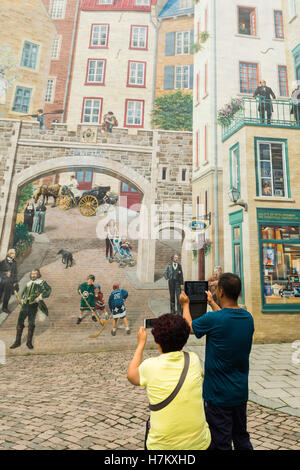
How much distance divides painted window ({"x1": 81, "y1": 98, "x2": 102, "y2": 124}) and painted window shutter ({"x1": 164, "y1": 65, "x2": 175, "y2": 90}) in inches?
86.8

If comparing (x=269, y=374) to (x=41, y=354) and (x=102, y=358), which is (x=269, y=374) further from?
(x=41, y=354)

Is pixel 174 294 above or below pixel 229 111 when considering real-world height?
below

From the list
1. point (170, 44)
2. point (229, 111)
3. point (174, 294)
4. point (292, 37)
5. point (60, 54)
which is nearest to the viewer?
point (174, 294)

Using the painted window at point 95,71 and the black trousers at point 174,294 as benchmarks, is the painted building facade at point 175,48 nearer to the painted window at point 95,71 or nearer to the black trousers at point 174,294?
the painted window at point 95,71

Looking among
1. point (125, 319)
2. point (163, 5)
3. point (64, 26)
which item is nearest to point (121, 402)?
point (125, 319)

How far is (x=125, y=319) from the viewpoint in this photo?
272 inches

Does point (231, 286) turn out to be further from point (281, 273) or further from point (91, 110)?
point (91, 110)

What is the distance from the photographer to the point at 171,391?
125 cm

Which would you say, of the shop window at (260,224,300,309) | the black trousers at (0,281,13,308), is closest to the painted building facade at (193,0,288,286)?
the shop window at (260,224,300,309)

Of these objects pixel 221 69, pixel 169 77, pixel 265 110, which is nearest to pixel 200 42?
pixel 221 69

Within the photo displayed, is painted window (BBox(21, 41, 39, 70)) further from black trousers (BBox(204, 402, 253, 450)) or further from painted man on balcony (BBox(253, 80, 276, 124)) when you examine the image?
black trousers (BBox(204, 402, 253, 450))

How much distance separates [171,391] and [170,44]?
10352 mm

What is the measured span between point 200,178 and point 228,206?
121cm

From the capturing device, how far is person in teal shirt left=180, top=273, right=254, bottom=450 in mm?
1655
